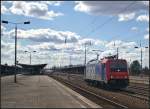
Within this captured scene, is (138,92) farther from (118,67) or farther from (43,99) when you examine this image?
(43,99)

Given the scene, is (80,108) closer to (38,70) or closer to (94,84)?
(94,84)

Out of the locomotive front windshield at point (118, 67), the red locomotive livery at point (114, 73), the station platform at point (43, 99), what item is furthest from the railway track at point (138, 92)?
the station platform at point (43, 99)

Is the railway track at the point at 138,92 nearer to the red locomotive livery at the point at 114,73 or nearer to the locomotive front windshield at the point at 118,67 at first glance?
the red locomotive livery at the point at 114,73

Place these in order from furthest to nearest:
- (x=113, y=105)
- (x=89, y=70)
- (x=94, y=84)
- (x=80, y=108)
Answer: (x=89, y=70), (x=94, y=84), (x=113, y=105), (x=80, y=108)

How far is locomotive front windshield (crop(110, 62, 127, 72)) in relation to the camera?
4284 centimetres

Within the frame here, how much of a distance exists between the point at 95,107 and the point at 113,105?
2.02 m

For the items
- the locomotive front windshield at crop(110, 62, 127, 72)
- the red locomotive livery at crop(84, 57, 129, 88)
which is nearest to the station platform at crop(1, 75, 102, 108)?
the red locomotive livery at crop(84, 57, 129, 88)

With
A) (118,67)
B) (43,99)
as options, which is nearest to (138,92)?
(118,67)

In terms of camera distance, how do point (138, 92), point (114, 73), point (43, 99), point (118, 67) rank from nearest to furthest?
1. point (43, 99)
2. point (138, 92)
3. point (114, 73)
4. point (118, 67)

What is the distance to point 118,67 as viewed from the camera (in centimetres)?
4319

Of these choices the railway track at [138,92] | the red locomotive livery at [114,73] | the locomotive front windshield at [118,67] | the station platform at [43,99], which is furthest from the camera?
the locomotive front windshield at [118,67]

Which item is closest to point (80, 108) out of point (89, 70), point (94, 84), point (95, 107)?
point (95, 107)

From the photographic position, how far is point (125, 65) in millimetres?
43594

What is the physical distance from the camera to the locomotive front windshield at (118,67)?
141 ft
